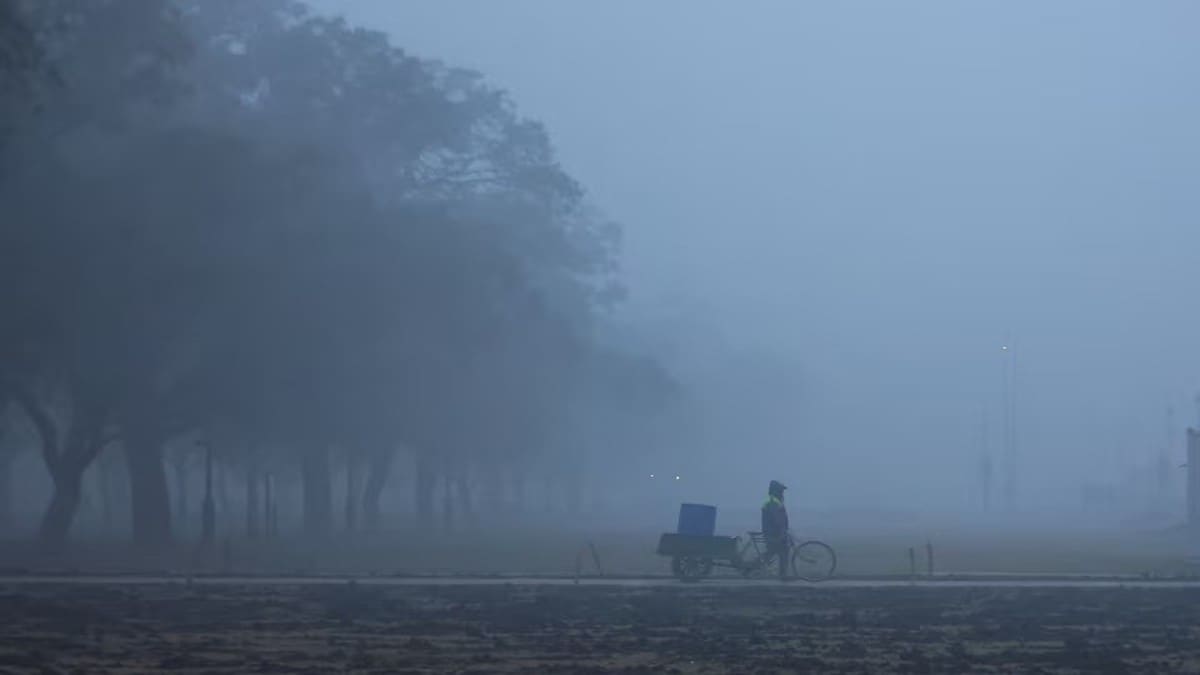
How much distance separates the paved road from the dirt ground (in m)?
0.78

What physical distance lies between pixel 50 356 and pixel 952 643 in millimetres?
25272

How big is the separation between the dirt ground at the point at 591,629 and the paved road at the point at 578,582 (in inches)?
30.7

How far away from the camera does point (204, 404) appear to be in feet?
161

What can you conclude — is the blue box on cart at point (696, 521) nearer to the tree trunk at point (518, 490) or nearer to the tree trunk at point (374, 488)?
the tree trunk at point (374, 488)

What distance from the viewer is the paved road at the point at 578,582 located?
3494 cm

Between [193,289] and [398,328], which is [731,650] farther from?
[398,328]

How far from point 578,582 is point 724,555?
10.9 ft

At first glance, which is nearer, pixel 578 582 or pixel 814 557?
pixel 578 582

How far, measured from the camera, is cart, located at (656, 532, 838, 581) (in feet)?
123

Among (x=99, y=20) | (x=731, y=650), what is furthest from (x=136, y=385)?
(x=731, y=650)

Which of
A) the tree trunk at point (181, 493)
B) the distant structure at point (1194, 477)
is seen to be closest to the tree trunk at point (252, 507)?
the tree trunk at point (181, 493)

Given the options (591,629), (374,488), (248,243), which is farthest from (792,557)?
(374,488)

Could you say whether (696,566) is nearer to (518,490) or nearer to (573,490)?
(518,490)

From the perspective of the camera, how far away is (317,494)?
6075cm
